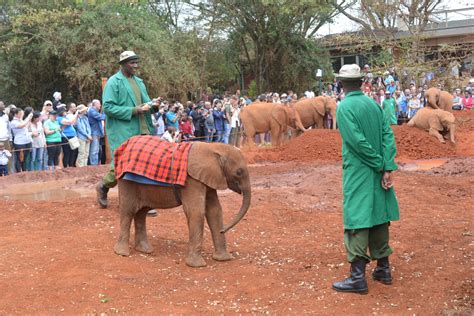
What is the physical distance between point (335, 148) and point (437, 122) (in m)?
3.32

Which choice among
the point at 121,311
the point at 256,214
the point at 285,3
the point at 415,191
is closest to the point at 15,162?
the point at 256,214

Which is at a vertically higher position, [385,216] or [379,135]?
[379,135]

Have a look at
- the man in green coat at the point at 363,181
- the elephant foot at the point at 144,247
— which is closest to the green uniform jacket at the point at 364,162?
the man in green coat at the point at 363,181

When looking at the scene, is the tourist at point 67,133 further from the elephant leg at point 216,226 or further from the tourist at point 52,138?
the elephant leg at point 216,226

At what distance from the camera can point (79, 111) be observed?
1492cm

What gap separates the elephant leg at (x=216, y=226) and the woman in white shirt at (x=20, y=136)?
8147mm

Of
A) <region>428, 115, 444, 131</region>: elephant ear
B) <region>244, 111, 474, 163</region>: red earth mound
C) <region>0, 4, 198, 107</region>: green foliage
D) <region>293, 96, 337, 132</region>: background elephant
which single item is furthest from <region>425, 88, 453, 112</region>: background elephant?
<region>0, 4, 198, 107</region>: green foliage

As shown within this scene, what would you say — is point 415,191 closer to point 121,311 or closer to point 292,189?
point 292,189

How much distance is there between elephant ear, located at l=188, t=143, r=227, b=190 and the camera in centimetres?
655

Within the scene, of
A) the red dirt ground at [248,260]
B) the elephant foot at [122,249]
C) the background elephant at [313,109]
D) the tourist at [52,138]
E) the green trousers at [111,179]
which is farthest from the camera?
the background elephant at [313,109]

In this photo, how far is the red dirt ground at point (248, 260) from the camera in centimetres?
554

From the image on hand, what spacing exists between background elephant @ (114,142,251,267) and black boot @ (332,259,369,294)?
1.38m

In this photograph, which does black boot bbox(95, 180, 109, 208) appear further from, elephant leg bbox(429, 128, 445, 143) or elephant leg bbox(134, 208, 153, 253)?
elephant leg bbox(429, 128, 445, 143)

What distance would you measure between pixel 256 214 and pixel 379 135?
Result: 11.2 ft
